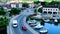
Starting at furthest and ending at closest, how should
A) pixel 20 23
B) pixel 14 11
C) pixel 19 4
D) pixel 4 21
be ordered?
pixel 19 4 → pixel 14 11 → pixel 20 23 → pixel 4 21

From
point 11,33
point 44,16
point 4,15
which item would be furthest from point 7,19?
point 44,16

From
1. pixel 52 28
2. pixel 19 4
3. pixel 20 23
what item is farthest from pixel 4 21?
pixel 52 28

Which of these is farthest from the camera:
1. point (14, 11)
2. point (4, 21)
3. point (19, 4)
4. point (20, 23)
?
point (19, 4)

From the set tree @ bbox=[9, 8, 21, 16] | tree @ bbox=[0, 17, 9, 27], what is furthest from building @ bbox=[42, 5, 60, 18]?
tree @ bbox=[0, 17, 9, 27]

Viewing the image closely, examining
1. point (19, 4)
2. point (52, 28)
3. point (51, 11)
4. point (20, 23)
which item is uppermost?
point (19, 4)

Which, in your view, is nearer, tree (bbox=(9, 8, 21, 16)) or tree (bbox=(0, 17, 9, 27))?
tree (bbox=(0, 17, 9, 27))

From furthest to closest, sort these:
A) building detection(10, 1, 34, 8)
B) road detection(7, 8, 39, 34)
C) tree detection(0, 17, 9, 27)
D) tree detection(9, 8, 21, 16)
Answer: building detection(10, 1, 34, 8) → tree detection(9, 8, 21, 16) → tree detection(0, 17, 9, 27) → road detection(7, 8, 39, 34)

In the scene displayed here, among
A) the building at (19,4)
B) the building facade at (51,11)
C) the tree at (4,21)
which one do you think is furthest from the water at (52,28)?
the tree at (4,21)

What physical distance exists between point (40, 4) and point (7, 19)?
2.62 feet

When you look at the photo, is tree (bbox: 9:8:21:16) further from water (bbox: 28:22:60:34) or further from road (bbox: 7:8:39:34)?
water (bbox: 28:22:60:34)

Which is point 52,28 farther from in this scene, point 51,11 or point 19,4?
point 19,4

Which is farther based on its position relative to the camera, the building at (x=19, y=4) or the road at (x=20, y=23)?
the building at (x=19, y=4)

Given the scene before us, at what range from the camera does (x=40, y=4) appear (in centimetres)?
372

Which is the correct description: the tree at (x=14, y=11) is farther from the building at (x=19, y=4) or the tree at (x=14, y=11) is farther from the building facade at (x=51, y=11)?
the building facade at (x=51, y=11)
